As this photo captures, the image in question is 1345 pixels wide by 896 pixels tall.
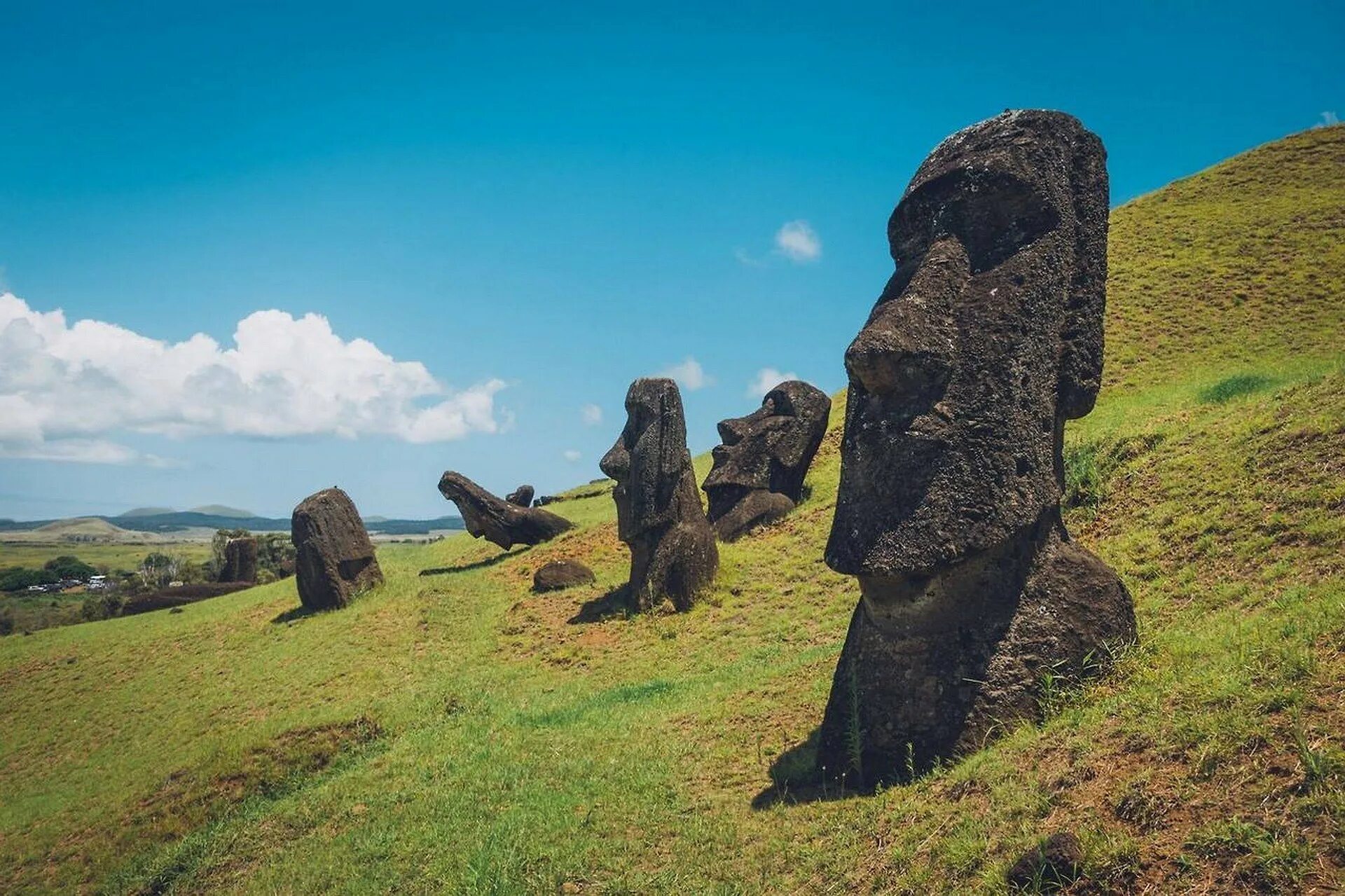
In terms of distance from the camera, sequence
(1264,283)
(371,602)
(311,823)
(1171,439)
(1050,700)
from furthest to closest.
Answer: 1. (1264,283)
2. (371,602)
3. (1171,439)
4. (311,823)
5. (1050,700)

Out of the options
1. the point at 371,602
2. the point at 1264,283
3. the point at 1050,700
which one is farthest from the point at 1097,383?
the point at 1264,283

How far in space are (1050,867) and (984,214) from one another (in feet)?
16.7

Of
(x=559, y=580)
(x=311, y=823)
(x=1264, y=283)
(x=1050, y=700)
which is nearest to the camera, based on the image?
(x=1050, y=700)

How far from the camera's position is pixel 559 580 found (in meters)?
21.2

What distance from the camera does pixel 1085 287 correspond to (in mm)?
7332

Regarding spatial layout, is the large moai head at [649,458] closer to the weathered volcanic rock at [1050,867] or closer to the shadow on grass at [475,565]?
the shadow on grass at [475,565]

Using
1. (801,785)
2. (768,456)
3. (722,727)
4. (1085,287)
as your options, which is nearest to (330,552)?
(768,456)

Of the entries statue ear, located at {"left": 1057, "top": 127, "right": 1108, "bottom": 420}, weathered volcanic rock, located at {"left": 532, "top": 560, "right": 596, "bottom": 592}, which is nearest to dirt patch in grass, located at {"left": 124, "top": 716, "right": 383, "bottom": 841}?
weathered volcanic rock, located at {"left": 532, "top": 560, "right": 596, "bottom": 592}

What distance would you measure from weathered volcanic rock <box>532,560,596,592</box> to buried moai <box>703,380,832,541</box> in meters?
3.80

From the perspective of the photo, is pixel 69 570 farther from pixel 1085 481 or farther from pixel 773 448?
pixel 1085 481

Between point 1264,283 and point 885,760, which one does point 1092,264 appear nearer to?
point 885,760

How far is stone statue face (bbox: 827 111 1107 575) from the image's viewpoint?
6590 millimetres

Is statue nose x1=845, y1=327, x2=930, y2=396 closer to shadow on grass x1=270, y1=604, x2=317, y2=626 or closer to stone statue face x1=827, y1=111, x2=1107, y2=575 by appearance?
stone statue face x1=827, y1=111, x2=1107, y2=575

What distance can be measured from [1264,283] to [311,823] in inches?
1257
